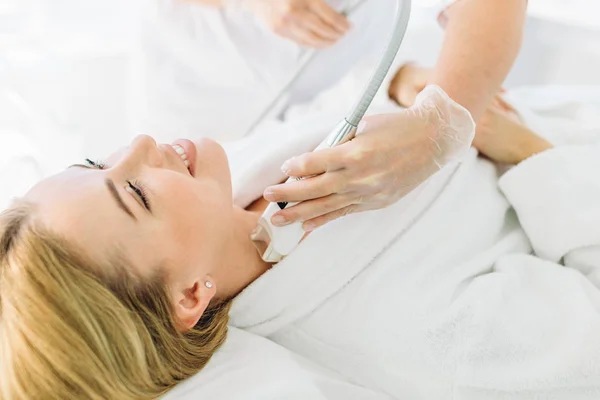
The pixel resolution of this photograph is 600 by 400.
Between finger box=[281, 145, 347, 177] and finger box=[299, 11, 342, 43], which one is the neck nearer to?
finger box=[281, 145, 347, 177]

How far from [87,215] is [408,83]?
0.73 meters

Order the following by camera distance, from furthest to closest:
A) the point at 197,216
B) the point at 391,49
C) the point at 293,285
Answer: the point at 293,285 < the point at 197,216 < the point at 391,49

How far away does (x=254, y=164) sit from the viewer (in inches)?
46.3

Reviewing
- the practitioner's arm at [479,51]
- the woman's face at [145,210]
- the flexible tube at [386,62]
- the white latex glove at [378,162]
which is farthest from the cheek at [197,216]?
the practitioner's arm at [479,51]

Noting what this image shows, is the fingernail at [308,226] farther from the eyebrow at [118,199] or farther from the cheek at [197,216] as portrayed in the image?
the eyebrow at [118,199]

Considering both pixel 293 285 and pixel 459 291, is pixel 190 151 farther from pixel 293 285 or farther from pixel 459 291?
pixel 459 291

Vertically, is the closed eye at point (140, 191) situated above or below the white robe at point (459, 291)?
above

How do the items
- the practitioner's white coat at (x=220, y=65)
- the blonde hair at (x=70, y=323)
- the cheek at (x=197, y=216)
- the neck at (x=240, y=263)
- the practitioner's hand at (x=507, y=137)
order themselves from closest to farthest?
the blonde hair at (x=70, y=323), the cheek at (x=197, y=216), the neck at (x=240, y=263), the practitioner's hand at (x=507, y=137), the practitioner's white coat at (x=220, y=65)

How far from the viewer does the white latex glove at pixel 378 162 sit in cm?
89

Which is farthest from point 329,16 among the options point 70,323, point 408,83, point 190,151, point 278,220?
point 70,323

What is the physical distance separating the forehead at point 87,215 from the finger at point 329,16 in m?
0.58

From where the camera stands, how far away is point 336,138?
903mm

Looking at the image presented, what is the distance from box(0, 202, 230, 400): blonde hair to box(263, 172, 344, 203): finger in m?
0.21

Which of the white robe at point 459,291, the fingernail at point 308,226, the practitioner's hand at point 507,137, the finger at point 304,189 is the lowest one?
the white robe at point 459,291
